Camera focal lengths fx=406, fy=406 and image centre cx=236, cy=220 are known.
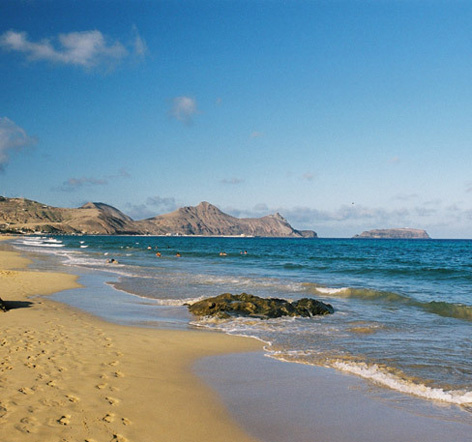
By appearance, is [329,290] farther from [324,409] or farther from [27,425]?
[27,425]

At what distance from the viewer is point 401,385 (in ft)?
24.4

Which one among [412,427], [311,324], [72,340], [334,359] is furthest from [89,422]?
[311,324]

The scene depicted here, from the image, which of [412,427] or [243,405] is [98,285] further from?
[412,427]

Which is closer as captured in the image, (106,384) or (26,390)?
(26,390)

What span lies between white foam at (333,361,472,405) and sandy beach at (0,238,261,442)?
2702mm

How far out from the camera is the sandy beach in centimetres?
511

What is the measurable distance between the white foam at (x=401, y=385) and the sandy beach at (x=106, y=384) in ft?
8.87

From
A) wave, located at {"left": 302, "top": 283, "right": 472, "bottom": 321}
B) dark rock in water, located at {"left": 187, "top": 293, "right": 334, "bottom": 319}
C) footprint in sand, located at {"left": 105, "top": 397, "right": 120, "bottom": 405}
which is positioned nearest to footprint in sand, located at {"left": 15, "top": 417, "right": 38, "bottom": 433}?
footprint in sand, located at {"left": 105, "top": 397, "right": 120, "bottom": 405}

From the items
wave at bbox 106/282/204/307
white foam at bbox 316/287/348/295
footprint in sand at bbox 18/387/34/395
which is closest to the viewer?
footprint in sand at bbox 18/387/34/395

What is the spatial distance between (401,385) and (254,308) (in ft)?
25.9

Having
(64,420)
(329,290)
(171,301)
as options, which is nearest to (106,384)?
(64,420)

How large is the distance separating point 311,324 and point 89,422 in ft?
31.1

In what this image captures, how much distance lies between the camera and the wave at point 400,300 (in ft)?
53.8

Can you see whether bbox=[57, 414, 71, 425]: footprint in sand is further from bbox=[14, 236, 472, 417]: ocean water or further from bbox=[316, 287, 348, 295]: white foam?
bbox=[316, 287, 348, 295]: white foam
